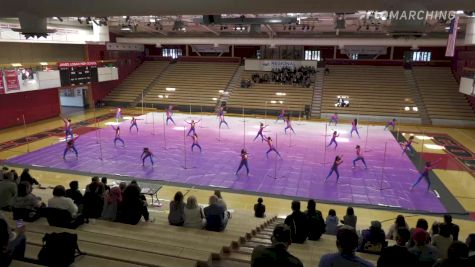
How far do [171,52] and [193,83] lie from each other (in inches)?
262

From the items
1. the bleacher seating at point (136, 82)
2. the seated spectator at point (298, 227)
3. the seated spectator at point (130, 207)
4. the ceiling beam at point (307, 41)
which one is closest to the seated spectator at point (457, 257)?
the seated spectator at point (298, 227)

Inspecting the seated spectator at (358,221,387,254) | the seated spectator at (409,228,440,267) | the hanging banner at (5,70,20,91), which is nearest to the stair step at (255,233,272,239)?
the seated spectator at (358,221,387,254)

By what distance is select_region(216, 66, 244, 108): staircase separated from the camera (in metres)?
31.7

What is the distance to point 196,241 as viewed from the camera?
5539mm

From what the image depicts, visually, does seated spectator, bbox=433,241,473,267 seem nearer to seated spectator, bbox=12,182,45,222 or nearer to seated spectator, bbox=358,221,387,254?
seated spectator, bbox=358,221,387,254

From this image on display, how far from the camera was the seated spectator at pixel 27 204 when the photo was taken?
577cm

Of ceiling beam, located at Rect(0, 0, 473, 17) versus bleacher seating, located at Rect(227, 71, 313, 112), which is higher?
ceiling beam, located at Rect(0, 0, 473, 17)

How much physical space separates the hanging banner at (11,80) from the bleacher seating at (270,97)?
50.4 ft

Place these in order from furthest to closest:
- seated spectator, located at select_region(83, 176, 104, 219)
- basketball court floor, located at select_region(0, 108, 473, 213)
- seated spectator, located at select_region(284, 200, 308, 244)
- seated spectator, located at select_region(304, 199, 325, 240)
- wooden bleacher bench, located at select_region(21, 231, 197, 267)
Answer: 1. basketball court floor, located at select_region(0, 108, 473, 213)
2. seated spectator, located at select_region(83, 176, 104, 219)
3. seated spectator, located at select_region(304, 199, 325, 240)
4. seated spectator, located at select_region(284, 200, 308, 244)
5. wooden bleacher bench, located at select_region(21, 231, 197, 267)

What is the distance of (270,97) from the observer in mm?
31062

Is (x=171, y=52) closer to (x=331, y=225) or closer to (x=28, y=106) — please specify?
(x=28, y=106)

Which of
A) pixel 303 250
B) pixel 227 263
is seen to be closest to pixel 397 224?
pixel 303 250

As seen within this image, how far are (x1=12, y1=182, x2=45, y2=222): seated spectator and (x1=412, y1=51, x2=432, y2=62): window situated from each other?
3374cm

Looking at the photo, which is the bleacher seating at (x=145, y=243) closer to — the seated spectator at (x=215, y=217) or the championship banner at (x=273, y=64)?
the seated spectator at (x=215, y=217)
